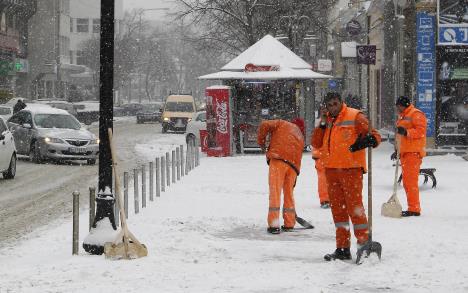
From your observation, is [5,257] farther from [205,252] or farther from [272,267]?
[272,267]

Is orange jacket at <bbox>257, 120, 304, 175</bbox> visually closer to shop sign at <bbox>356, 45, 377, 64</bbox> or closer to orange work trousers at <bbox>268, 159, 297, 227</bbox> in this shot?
orange work trousers at <bbox>268, 159, 297, 227</bbox>

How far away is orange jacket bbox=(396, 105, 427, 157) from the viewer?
14469mm

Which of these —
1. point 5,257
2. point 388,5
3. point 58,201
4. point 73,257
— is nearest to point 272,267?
point 73,257

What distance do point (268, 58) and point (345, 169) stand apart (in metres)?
20.7

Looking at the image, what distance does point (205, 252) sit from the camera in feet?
34.8

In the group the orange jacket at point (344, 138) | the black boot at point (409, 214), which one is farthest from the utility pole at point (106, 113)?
the black boot at point (409, 214)

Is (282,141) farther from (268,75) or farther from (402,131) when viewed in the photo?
(268,75)

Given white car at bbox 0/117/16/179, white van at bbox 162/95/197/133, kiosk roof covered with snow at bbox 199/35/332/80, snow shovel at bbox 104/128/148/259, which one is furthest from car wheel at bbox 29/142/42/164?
white van at bbox 162/95/197/133

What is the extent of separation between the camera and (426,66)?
99.0ft

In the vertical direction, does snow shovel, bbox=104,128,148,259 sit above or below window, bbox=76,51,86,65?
below

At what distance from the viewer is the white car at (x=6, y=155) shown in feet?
67.8

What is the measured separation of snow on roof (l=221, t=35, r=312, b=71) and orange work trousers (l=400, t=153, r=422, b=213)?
1598cm

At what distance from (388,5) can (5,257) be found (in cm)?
3585

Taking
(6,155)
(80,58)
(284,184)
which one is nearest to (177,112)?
(6,155)
